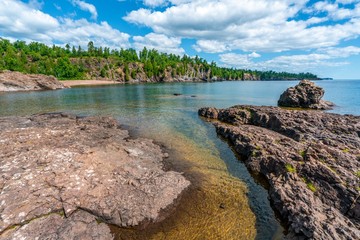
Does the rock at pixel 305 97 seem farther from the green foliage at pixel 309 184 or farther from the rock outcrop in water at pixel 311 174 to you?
the green foliage at pixel 309 184

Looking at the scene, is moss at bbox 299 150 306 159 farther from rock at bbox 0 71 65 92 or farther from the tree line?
the tree line

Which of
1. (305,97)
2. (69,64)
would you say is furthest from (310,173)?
(69,64)

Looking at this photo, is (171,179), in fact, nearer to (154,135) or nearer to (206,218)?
(206,218)

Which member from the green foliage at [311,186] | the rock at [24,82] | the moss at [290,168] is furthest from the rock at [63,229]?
the rock at [24,82]

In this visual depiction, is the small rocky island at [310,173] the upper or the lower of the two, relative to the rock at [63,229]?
upper

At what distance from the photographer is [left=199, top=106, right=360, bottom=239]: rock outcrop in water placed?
10.5m

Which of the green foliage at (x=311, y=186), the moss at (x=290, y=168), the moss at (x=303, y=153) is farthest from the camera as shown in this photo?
the moss at (x=303, y=153)

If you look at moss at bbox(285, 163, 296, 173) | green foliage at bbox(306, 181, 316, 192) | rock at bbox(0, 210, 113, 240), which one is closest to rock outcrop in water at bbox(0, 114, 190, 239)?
rock at bbox(0, 210, 113, 240)

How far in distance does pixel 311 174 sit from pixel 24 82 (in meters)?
108

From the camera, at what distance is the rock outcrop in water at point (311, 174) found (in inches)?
413

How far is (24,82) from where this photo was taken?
86.9 meters

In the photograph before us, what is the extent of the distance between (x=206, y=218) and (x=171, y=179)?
418 centimetres

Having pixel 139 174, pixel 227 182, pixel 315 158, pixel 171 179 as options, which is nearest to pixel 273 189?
pixel 227 182

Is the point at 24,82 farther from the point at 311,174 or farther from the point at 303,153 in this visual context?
the point at 311,174
